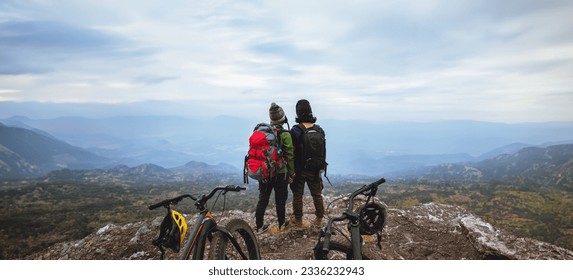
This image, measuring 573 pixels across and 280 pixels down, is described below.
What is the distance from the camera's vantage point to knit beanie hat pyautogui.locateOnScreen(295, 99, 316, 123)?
25.6 feet

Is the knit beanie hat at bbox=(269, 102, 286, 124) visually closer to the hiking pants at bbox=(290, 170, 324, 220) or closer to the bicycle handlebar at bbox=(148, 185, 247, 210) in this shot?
the hiking pants at bbox=(290, 170, 324, 220)

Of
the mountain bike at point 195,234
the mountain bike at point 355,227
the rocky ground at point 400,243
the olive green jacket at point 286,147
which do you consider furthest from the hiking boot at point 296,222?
the mountain bike at point 195,234

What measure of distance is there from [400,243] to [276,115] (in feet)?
16.6

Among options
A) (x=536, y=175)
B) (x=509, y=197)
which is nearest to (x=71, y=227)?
(x=509, y=197)

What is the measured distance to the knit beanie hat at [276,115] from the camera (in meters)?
7.73

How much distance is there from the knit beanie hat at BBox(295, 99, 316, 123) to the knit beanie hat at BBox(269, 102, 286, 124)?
42cm

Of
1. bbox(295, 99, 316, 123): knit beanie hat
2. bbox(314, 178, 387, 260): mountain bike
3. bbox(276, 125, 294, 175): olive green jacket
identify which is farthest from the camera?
bbox(295, 99, 316, 123): knit beanie hat

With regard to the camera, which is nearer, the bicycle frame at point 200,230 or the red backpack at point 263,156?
the bicycle frame at point 200,230

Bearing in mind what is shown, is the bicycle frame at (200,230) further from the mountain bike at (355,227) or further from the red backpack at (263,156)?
the red backpack at (263,156)

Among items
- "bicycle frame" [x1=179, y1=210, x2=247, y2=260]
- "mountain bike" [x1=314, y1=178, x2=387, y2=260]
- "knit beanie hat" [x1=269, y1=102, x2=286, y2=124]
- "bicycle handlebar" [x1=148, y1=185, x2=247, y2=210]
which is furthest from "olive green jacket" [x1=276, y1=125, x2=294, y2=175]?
"bicycle frame" [x1=179, y1=210, x2=247, y2=260]

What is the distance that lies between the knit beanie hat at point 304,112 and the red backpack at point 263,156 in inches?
32.2
